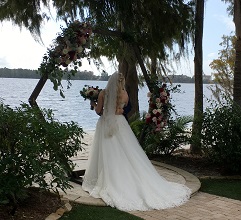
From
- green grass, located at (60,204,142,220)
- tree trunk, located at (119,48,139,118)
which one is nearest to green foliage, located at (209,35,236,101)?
tree trunk, located at (119,48,139,118)

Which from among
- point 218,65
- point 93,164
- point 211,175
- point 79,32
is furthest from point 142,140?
point 218,65

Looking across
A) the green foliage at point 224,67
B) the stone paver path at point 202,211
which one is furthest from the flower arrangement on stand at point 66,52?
the green foliage at point 224,67

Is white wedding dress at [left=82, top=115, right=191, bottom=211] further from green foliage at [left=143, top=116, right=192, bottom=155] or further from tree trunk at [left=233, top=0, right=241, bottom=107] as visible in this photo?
tree trunk at [left=233, top=0, right=241, bottom=107]

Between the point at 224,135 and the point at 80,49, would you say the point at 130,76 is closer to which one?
the point at 224,135

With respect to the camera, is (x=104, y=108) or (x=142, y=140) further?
(x=142, y=140)

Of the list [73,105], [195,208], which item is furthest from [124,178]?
[73,105]

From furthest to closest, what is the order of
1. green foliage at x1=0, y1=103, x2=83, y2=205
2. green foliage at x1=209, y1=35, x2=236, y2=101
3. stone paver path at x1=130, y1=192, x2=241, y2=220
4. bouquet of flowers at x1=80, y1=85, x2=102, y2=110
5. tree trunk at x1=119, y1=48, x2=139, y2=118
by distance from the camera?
green foliage at x1=209, y1=35, x2=236, y2=101
tree trunk at x1=119, y1=48, x2=139, y2=118
bouquet of flowers at x1=80, y1=85, x2=102, y2=110
stone paver path at x1=130, y1=192, x2=241, y2=220
green foliage at x1=0, y1=103, x2=83, y2=205

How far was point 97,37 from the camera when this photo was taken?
7867 millimetres

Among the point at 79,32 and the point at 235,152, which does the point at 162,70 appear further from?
the point at 79,32

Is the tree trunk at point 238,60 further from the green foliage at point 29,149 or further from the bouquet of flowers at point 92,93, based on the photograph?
the green foliage at point 29,149

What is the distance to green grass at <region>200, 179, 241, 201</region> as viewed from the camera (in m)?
5.67

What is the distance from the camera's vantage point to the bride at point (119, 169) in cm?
505

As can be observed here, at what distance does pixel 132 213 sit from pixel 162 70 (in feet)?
18.9

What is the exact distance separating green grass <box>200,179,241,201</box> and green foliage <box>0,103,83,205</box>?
249 cm
